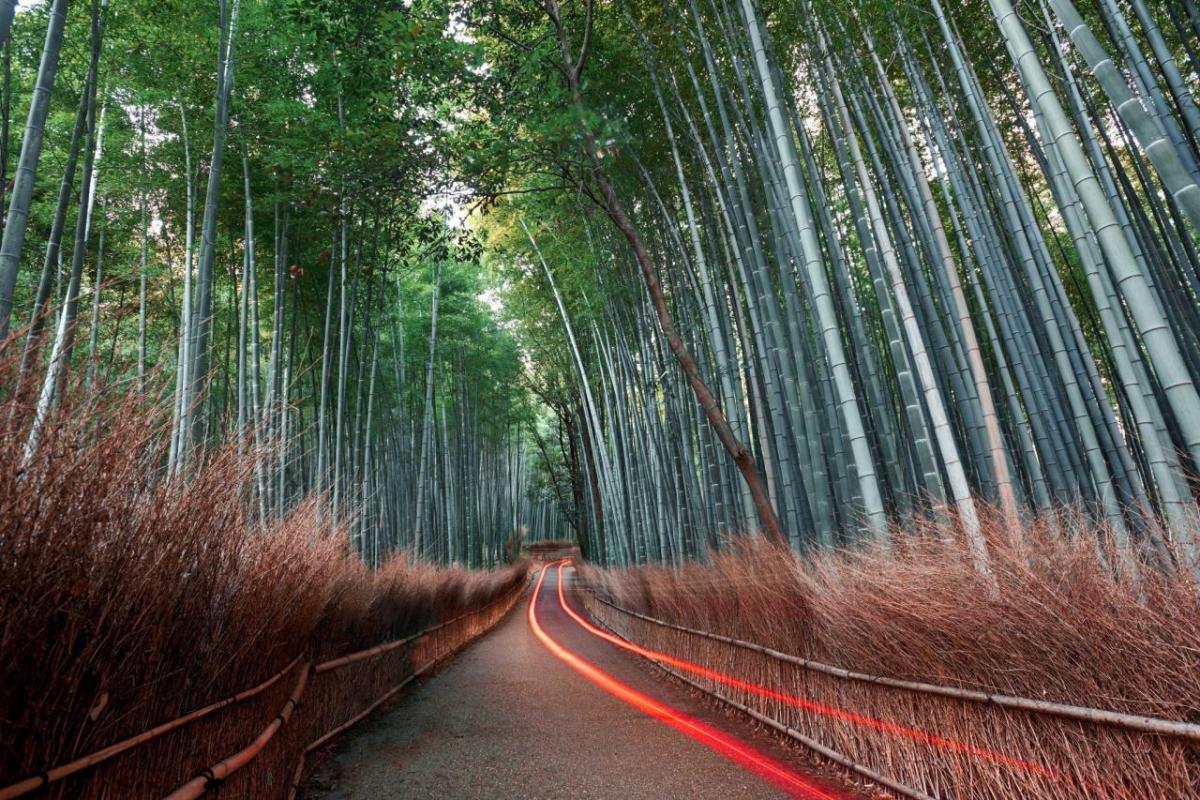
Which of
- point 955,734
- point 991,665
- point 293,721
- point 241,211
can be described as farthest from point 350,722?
point 241,211

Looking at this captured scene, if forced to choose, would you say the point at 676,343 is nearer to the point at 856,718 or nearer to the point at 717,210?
the point at 717,210

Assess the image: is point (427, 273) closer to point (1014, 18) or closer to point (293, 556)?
point (293, 556)

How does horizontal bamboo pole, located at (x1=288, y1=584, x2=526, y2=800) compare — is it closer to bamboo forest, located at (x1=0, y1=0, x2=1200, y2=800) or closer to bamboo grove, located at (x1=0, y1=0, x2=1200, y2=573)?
bamboo forest, located at (x1=0, y1=0, x2=1200, y2=800)

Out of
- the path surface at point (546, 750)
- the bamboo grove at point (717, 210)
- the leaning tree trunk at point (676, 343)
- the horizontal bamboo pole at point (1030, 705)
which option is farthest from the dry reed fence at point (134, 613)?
the leaning tree trunk at point (676, 343)

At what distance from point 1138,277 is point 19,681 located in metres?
2.92

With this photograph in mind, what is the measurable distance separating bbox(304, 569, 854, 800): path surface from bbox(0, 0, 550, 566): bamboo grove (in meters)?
1.23

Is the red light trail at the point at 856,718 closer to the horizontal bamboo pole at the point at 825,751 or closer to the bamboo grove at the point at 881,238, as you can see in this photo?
the horizontal bamboo pole at the point at 825,751

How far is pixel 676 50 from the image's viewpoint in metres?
4.84

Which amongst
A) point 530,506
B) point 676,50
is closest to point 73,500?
point 676,50

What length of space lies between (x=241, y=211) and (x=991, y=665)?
7.09m

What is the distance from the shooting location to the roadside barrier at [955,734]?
4.29ft

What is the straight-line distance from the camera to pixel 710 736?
3.15 meters

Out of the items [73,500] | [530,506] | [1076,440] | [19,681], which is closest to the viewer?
[19,681]

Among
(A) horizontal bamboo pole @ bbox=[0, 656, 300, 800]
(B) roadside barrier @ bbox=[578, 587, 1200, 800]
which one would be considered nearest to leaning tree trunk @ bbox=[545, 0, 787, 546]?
(B) roadside barrier @ bbox=[578, 587, 1200, 800]
